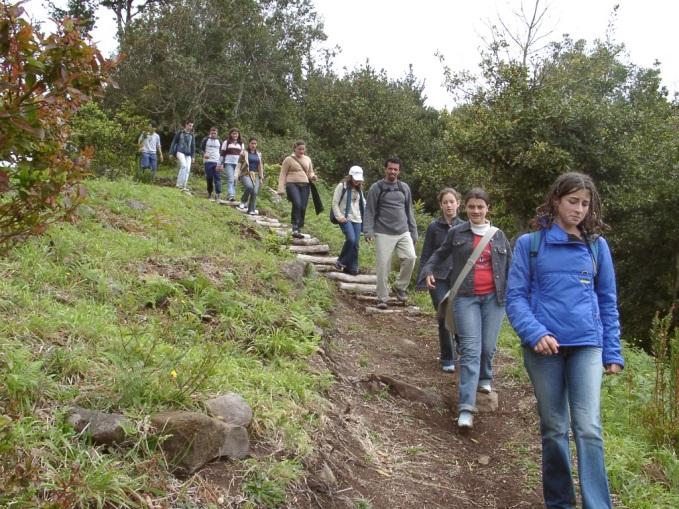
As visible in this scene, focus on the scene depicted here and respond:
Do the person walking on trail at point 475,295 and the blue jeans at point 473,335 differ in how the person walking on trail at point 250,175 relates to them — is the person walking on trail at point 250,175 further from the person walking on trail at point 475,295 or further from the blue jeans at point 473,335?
the blue jeans at point 473,335

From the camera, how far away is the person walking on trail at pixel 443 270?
664 centimetres

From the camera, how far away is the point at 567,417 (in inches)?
146

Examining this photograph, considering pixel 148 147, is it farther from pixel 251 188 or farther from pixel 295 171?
pixel 295 171

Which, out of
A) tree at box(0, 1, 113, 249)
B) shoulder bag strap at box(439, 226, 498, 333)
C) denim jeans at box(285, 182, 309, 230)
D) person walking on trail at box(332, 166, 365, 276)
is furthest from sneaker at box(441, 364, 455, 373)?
denim jeans at box(285, 182, 309, 230)

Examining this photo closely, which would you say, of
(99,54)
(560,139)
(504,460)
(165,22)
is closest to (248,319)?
(504,460)

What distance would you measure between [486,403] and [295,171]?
23.5ft

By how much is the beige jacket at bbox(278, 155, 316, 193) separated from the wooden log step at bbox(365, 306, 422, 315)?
353 cm

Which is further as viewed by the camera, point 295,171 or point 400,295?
point 295,171

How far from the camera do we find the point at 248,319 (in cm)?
566

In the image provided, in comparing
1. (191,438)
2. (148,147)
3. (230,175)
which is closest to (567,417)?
(191,438)

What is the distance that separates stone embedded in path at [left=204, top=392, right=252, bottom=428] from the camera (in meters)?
3.46

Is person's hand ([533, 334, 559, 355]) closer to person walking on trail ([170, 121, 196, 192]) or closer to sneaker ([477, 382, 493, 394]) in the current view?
sneaker ([477, 382, 493, 394])

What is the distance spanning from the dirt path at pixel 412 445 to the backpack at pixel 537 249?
1.51 m

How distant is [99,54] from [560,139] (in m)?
13.1
